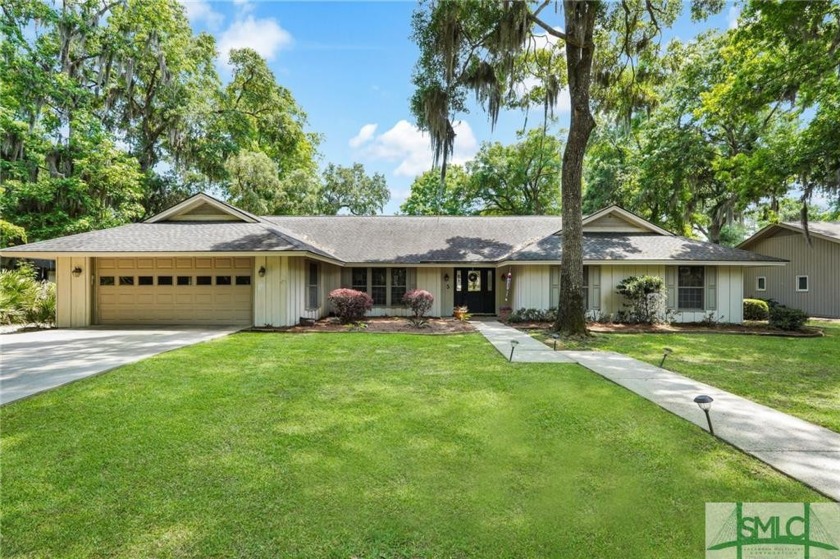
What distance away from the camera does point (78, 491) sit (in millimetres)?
2775

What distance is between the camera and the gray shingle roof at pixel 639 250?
12.8 m

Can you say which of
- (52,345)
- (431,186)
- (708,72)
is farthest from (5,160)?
(708,72)

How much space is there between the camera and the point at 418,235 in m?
17.0

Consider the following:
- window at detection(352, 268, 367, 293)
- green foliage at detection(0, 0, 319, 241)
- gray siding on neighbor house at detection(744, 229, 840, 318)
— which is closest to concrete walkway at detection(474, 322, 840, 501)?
window at detection(352, 268, 367, 293)

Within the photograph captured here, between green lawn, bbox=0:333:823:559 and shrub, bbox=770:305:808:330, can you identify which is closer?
green lawn, bbox=0:333:823:559

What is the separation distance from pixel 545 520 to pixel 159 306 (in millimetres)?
13003

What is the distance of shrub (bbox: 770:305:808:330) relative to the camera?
1147 cm

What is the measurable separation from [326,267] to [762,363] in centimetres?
1279

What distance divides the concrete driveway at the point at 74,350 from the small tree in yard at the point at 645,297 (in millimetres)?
12329

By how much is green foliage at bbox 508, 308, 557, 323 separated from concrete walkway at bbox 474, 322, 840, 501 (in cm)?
580

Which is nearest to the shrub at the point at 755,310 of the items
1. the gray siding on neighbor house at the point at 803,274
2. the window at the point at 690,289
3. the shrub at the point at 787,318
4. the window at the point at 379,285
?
the shrub at the point at 787,318

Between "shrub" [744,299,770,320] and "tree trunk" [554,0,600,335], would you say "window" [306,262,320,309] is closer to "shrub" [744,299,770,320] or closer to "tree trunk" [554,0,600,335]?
"tree trunk" [554,0,600,335]

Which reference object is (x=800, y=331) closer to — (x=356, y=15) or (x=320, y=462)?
(x=320, y=462)

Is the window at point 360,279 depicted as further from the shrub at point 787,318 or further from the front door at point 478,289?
the shrub at point 787,318
